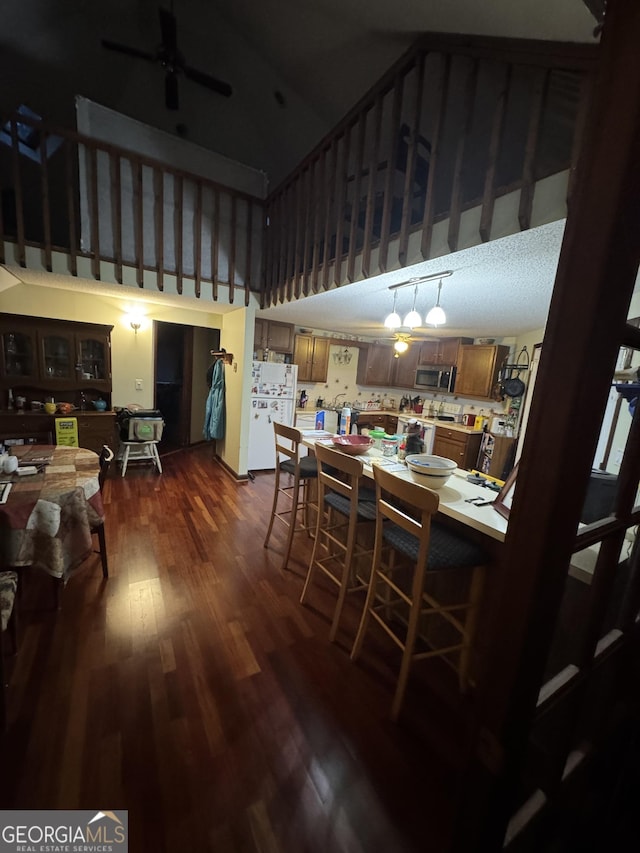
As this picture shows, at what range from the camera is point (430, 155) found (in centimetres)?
189

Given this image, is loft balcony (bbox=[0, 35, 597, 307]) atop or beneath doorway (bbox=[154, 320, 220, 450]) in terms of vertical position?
atop

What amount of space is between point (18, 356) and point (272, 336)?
301 centimetres

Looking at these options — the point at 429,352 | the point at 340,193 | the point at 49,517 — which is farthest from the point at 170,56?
the point at 429,352

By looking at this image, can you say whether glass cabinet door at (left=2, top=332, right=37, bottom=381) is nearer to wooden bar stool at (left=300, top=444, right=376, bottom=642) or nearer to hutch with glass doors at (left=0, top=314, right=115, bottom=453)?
hutch with glass doors at (left=0, top=314, right=115, bottom=453)

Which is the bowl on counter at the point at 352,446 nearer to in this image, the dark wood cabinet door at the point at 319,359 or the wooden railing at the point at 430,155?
the wooden railing at the point at 430,155

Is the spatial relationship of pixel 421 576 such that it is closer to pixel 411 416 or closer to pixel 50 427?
pixel 50 427

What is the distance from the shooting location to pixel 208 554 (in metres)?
2.58

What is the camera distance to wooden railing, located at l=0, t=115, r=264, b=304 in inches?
115

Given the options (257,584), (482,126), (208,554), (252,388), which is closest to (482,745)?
(257,584)

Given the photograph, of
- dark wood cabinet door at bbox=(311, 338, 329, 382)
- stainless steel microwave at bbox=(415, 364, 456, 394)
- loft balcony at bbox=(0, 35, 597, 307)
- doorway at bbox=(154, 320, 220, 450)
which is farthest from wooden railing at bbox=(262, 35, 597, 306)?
stainless steel microwave at bbox=(415, 364, 456, 394)

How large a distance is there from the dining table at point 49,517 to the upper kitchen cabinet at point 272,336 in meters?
3.13

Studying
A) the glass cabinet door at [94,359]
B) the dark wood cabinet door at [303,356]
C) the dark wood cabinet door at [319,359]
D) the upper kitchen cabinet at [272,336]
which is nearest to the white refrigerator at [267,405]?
the upper kitchen cabinet at [272,336]

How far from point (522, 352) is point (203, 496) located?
15.4 feet

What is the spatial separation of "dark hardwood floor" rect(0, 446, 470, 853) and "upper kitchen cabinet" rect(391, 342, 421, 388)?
14.8ft
